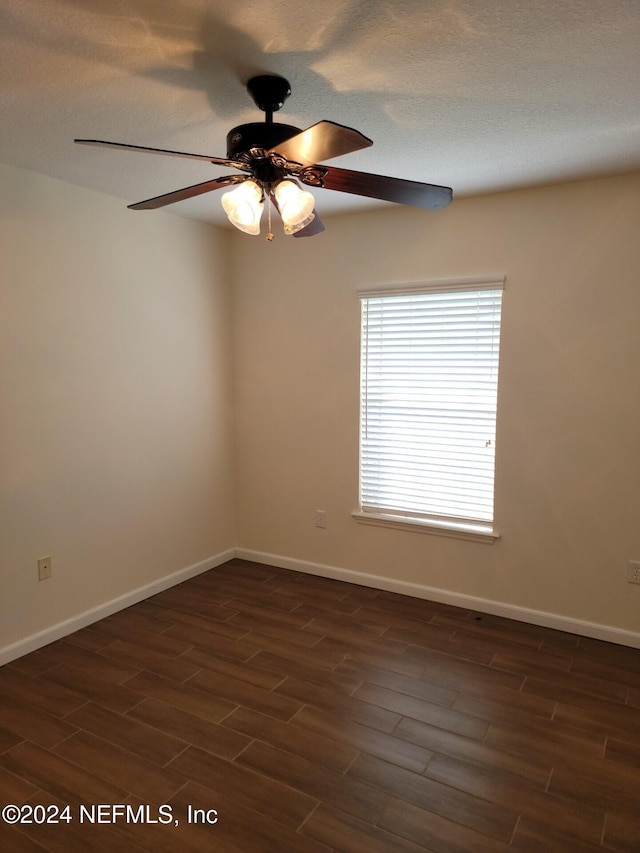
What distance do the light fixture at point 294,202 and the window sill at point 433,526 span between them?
2.25 metres

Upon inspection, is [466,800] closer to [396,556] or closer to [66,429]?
[396,556]

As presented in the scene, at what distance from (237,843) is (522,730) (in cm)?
123

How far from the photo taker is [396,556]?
3750mm

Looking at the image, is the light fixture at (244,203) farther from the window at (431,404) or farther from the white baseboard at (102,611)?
the white baseboard at (102,611)

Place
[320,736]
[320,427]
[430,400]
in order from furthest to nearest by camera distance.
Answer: [320,427]
[430,400]
[320,736]

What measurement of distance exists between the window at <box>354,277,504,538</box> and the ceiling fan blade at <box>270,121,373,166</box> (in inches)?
75.4

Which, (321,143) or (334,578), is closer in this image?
(321,143)

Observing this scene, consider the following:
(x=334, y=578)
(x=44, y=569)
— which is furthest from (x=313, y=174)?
(x=334, y=578)

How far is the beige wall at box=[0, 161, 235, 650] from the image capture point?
2.88 meters

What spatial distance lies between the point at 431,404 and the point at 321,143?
7.24 ft

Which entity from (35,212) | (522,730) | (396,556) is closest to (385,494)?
(396,556)

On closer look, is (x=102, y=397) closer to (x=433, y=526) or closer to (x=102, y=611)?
(x=102, y=611)

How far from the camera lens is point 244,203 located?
1.86 metres

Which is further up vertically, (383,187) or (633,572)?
(383,187)
